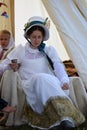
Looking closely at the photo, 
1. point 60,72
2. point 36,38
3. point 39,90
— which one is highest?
point 36,38

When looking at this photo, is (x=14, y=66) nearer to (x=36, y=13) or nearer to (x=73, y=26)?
(x=73, y=26)

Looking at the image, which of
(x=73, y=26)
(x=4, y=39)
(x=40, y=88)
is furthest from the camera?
(x=4, y=39)

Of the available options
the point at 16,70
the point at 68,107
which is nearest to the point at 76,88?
the point at 68,107

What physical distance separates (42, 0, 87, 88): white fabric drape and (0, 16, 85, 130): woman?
0.18m

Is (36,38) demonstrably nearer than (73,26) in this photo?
Yes

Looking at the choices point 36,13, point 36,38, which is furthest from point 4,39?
point 36,38

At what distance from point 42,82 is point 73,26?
31.9 inches

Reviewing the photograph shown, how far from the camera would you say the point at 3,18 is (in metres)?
4.85

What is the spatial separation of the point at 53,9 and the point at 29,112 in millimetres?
1050

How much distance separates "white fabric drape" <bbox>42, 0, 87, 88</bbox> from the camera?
329 cm

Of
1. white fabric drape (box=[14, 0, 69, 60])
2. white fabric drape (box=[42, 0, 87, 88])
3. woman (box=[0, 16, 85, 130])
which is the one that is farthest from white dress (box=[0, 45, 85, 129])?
white fabric drape (box=[14, 0, 69, 60])

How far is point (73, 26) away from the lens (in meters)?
3.39

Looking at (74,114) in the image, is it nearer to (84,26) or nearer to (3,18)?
(84,26)

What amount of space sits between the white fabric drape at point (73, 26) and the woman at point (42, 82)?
179 mm
